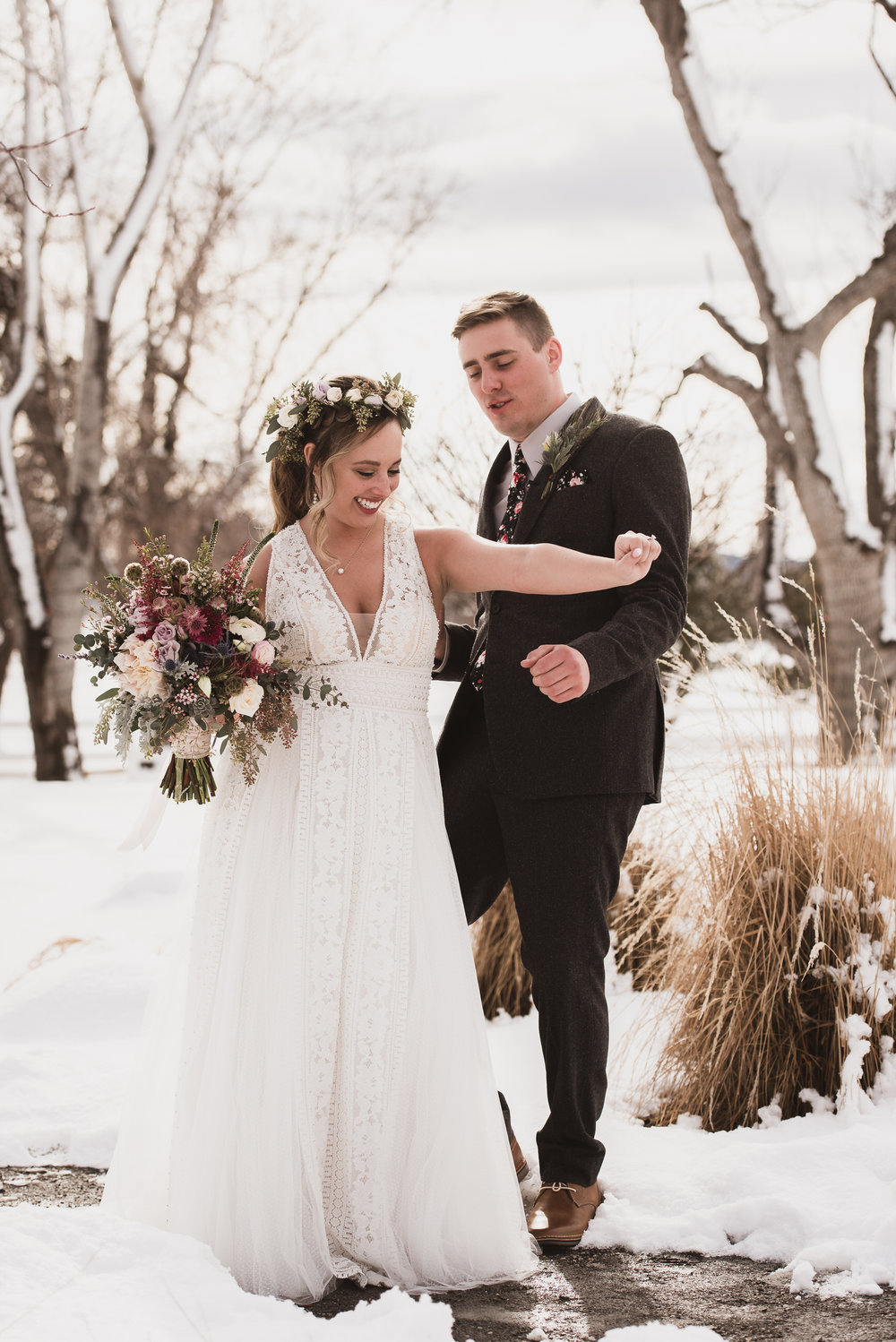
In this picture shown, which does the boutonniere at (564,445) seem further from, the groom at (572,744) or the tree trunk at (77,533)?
the tree trunk at (77,533)

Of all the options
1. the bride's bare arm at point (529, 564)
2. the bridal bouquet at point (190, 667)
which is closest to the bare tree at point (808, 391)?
the bride's bare arm at point (529, 564)

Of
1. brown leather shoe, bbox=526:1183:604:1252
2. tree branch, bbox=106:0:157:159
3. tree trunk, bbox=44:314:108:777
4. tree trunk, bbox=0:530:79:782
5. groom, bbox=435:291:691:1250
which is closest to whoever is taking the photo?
brown leather shoe, bbox=526:1183:604:1252

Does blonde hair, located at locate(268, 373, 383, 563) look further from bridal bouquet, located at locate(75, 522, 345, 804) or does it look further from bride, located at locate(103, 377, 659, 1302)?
bridal bouquet, located at locate(75, 522, 345, 804)

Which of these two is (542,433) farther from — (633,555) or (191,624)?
(191,624)

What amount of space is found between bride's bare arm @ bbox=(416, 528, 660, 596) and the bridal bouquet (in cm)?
44

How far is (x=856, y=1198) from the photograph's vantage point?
9.21ft

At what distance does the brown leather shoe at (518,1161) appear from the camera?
10.3ft

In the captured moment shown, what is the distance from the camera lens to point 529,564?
9.18 ft

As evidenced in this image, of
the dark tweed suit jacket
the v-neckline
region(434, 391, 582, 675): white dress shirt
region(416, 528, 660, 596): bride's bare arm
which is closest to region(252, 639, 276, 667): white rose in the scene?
the v-neckline

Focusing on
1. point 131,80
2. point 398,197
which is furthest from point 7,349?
point 398,197

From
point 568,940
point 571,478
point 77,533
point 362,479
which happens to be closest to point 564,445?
point 571,478

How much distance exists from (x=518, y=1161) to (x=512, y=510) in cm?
165

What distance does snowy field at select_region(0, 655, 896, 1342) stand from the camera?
207cm

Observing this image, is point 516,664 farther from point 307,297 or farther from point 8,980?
point 307,297
